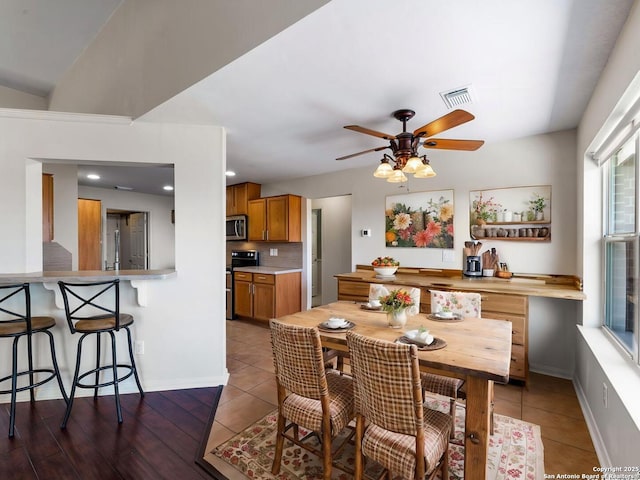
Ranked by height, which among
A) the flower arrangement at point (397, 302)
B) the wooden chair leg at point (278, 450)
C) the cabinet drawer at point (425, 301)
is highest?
the flower arrangement at point (397, 302)

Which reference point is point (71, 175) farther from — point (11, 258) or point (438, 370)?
point (438, 370)

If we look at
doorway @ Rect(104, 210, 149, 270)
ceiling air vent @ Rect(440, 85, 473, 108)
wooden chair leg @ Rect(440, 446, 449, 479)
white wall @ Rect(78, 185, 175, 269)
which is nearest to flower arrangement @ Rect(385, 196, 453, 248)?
ceiling air vent @ Rect(440, 85, 473, 108)

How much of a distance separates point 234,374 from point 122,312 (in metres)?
1.19

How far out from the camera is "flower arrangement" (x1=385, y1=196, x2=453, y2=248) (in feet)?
12.2

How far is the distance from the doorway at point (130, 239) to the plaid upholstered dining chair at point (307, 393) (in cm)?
592

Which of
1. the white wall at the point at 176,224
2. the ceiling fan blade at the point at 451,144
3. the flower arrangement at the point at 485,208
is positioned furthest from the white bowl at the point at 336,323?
the flower arrangement at the point at 485,208

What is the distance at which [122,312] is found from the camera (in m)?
2.77

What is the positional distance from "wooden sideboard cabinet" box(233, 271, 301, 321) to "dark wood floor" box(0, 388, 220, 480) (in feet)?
7.00

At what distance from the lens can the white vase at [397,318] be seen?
2.01 metres

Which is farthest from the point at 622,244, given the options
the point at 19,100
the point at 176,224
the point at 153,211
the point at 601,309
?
the point at 153,211

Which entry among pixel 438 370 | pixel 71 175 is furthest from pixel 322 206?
pixel 438 370

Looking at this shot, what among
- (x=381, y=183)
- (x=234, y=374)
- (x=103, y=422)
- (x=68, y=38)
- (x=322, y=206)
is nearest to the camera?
(x=103, y=422)

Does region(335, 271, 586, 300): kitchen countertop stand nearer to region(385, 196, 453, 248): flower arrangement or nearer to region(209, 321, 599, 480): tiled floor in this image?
region(385, 196, 453, 248): flower arrangement

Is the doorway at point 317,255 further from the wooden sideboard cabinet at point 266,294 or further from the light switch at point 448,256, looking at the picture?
the light switch at point 448,256
